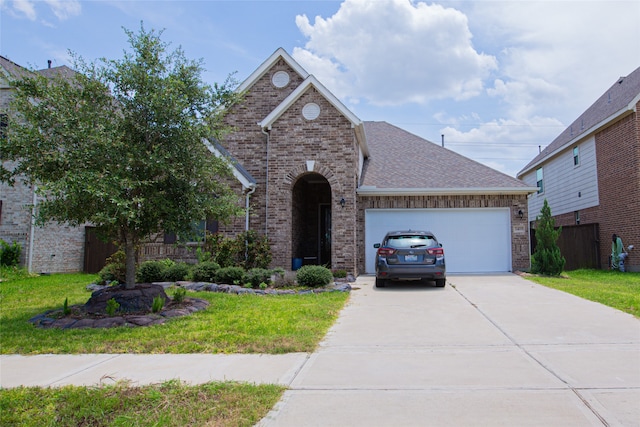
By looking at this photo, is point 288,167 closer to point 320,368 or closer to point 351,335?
point 351,335

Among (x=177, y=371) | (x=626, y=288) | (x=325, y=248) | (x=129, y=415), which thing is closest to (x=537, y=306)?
(x=626, y=288)

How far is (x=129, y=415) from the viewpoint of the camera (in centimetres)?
391

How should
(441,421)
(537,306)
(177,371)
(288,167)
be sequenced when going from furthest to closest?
(288,167) < (537,306) < (177,371) < (441,421)

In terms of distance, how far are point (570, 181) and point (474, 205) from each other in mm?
8697

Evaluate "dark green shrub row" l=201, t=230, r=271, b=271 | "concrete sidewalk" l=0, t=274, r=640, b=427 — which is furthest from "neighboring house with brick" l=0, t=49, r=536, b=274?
"concrete sidewalk" l=0, t=274, r=640, b=427

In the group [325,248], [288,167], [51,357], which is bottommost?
[51,357]

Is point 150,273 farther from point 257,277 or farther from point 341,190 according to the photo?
point 341,190

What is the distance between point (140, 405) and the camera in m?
4.10

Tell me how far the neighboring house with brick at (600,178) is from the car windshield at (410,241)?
950 centimetres

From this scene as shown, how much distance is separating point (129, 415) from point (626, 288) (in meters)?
12.4

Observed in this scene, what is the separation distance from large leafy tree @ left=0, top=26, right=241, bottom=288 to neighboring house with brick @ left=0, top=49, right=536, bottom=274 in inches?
182

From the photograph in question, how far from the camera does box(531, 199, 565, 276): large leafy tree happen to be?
47.9ft

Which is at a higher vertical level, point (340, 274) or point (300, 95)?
point (300, 95)

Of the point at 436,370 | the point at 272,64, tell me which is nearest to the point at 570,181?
the point at 272,64
